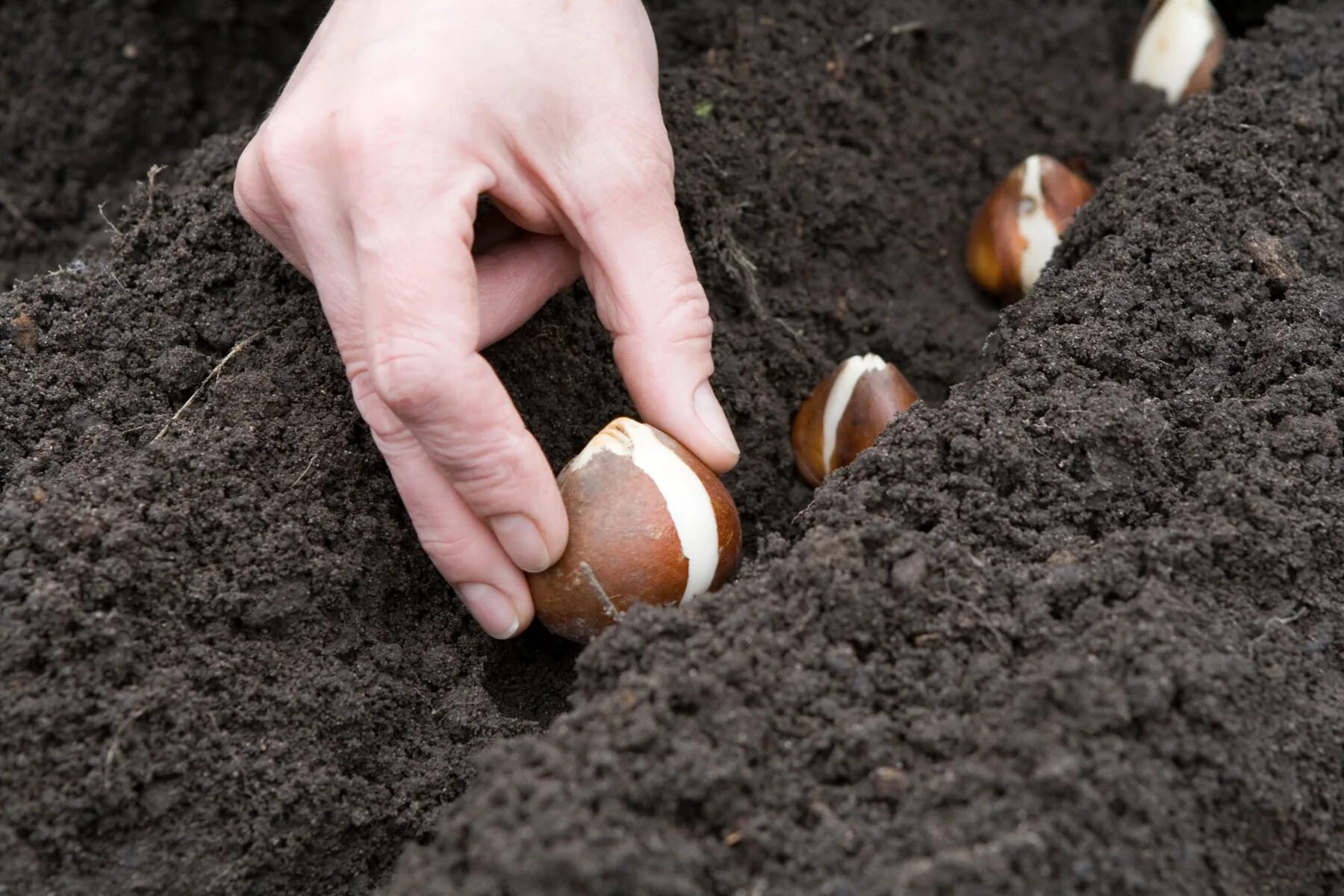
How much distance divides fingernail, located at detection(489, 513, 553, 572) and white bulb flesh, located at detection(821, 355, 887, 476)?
2.06 feet

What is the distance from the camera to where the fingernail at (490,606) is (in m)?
1.70

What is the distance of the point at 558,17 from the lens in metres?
1.81

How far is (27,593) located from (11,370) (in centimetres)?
48

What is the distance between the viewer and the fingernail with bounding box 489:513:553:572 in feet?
5.25

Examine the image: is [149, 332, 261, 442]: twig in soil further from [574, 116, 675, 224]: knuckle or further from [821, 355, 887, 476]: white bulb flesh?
[821, 355, 887, 476]: white bulb flesh

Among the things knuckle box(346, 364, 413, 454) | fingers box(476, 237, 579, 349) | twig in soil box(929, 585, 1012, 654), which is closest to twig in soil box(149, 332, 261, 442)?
knuckle box(346, 364, 413, 454)

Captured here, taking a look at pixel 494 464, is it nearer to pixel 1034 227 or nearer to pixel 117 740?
pixel 117 740

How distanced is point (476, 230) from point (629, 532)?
1.92 ft

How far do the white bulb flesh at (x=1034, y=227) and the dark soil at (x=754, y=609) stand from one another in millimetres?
187

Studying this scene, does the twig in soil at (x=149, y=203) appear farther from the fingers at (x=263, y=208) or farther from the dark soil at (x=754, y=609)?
the fingers at (x=263, y=208)

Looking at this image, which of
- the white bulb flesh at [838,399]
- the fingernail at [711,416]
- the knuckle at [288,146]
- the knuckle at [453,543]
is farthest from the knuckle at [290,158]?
the white bulb flesh at [838,399]

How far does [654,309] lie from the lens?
174cm

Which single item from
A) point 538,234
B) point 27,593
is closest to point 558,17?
point 538,234

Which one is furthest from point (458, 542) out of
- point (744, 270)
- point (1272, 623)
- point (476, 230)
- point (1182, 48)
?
point (1182, 48)
